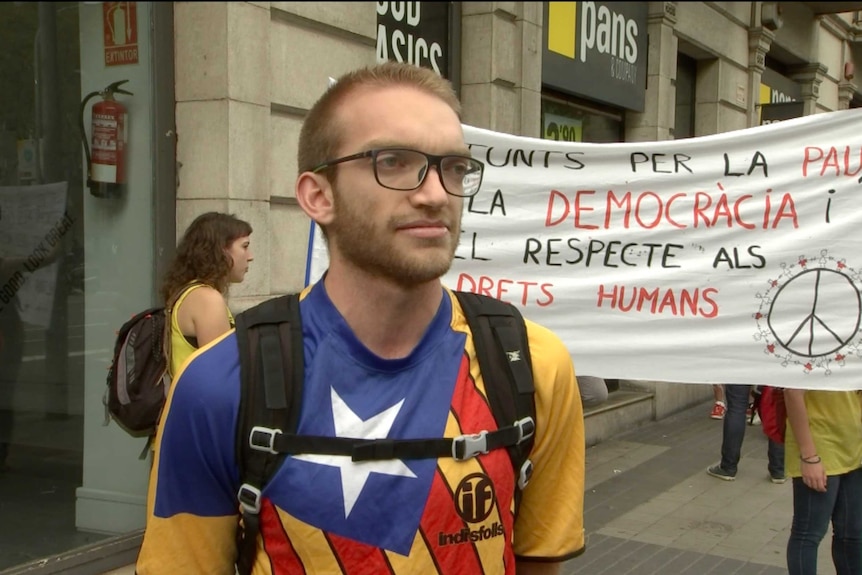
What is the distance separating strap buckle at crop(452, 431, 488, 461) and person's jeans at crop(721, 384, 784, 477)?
6100mm

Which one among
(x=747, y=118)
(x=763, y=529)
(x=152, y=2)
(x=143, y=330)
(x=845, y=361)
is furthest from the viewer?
(x=747, y=118)

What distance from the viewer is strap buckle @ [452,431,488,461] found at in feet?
5.19

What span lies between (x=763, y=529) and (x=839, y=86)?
1385 cm

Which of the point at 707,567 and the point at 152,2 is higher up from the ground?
the point at 152,2

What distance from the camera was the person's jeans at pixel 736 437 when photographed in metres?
7.19

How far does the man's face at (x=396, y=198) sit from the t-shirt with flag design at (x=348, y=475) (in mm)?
160

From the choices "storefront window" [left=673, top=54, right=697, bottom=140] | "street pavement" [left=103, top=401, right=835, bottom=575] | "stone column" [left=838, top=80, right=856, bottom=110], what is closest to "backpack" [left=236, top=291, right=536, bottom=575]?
"street pavement" [left=103, top=401, right=835, bottom=575]

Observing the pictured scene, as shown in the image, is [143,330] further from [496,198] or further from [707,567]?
[707,567]

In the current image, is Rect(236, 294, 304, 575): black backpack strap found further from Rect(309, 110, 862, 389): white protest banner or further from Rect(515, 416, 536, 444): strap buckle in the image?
Rect(309, 110, 862, 389): white protest banner

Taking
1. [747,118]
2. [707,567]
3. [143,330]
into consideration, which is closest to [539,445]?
[143,330]

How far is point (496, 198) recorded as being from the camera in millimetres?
4055

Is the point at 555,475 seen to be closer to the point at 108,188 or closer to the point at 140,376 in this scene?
the point at 140,376

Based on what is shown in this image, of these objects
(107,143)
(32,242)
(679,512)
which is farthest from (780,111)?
(32,242)

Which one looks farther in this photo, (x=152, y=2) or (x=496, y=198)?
(x=152, y=2)
